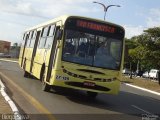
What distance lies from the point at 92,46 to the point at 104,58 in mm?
646

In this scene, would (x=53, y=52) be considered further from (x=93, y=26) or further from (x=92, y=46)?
(x=93, y=26)

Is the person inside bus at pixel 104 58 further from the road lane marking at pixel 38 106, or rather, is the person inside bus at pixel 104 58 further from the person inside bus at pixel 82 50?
the road lane marking at pixel 38 106

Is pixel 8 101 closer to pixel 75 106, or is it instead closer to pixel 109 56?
pixel 75 106

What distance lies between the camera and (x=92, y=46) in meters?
17.6

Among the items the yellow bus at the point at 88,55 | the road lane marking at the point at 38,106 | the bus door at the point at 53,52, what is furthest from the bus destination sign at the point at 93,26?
the road lane marking at the point at 38,106

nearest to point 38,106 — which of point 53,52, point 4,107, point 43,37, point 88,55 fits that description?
point 4,107

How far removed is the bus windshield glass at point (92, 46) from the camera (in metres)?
17.4

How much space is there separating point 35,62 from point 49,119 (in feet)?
40.3

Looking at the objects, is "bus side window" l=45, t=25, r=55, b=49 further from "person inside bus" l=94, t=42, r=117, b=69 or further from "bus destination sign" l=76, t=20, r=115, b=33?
"person inside bus" l=94, t=42, r=117, b=69

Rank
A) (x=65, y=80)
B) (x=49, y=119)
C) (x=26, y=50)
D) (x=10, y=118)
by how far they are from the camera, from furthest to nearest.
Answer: (x=26, y=50) < (x=65, y=80) < (x=49, y=119) < (x=10, y=118)

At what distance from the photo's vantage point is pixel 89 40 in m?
17.6

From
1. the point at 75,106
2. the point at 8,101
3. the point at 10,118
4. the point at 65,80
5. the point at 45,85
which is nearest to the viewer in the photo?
the point at 10,118

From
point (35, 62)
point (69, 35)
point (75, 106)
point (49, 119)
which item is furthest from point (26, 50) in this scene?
point (49, 119)

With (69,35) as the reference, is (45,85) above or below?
below
